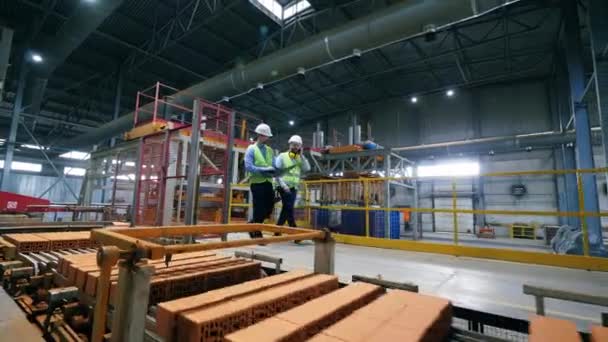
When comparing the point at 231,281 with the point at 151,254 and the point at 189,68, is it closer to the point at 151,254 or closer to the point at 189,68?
the point at 151,254

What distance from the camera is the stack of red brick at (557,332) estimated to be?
121cm

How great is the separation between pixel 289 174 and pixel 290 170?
8 centimetres

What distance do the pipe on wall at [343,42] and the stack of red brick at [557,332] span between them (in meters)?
5.71

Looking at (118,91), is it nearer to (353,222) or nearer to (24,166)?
(24,166)

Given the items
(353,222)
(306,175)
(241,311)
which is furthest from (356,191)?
(241,311)

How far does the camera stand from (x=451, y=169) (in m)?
16.5

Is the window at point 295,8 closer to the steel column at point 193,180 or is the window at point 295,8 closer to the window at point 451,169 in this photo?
the steel column at point 193,180

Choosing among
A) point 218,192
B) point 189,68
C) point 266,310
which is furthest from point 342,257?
point 189,68

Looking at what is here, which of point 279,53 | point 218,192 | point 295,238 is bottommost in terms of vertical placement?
point 295,238

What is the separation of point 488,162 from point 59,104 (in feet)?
87.7

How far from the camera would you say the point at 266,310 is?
1402 mm

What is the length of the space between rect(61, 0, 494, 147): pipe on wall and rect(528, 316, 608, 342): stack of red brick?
5.71 m

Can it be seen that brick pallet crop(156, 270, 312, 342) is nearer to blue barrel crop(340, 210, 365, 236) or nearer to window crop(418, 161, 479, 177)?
blue barrel crop(340, 210, 365, 236)

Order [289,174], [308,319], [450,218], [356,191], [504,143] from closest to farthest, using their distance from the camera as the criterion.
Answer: [308,319]
[289,174]
[356,191]
[504,143]
[450,218]
